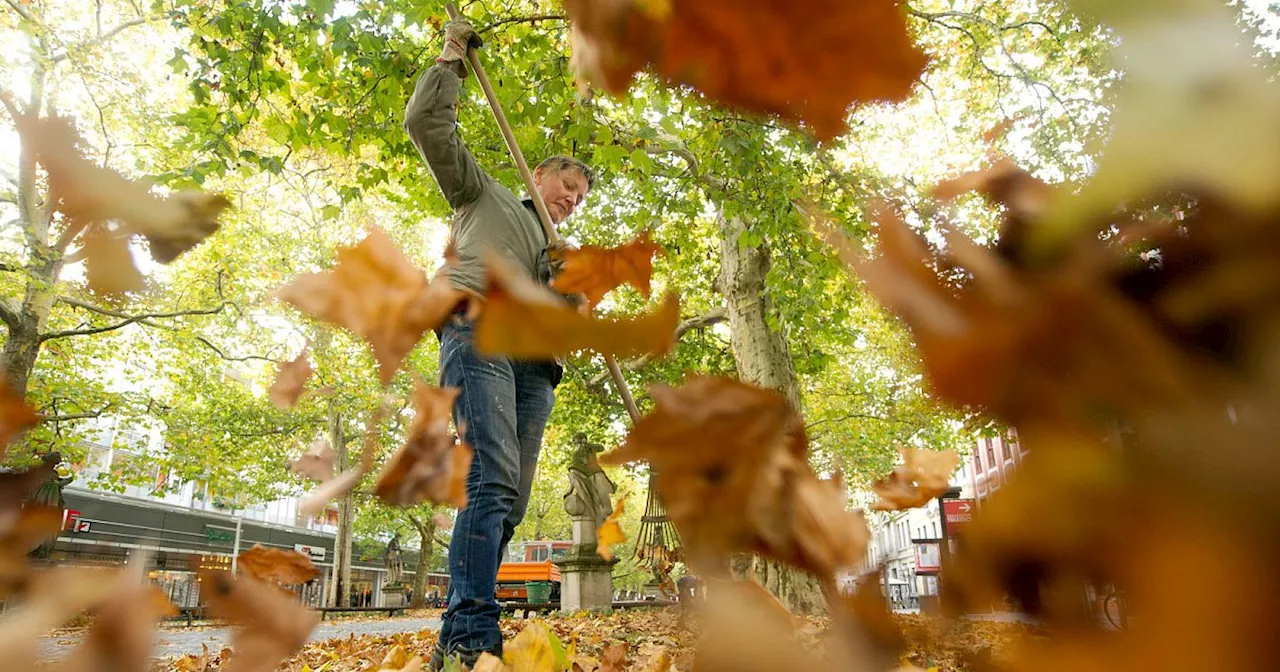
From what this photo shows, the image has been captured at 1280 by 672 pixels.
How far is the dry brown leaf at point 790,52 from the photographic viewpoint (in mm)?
553

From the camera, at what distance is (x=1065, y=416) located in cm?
39

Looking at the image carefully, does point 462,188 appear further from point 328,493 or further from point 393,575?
point 393,575

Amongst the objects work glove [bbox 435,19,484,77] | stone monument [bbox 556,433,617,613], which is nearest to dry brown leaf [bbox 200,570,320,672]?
work glove [bbox 435,19,484,77]

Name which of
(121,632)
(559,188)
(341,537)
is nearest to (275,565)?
(121,632)

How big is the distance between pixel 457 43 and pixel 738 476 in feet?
6.72

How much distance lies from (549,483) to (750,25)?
32.9m

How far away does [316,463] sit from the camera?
171cm

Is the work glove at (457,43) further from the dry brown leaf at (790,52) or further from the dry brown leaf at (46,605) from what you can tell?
the dry brown leaf at (46,605)

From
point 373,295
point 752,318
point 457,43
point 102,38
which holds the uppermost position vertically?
point 102,38

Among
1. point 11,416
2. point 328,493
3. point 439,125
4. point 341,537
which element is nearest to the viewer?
point 11,416

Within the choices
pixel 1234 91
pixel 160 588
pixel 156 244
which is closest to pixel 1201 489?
pixel 1234 91

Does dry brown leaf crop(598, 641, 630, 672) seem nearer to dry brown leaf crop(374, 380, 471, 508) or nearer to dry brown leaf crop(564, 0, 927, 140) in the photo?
dry brown leaf crop(374, 380, 471, 508)

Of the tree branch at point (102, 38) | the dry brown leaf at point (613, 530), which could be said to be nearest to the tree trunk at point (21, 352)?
the tree branch at point (102, 38)

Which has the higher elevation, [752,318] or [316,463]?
[752,318]
